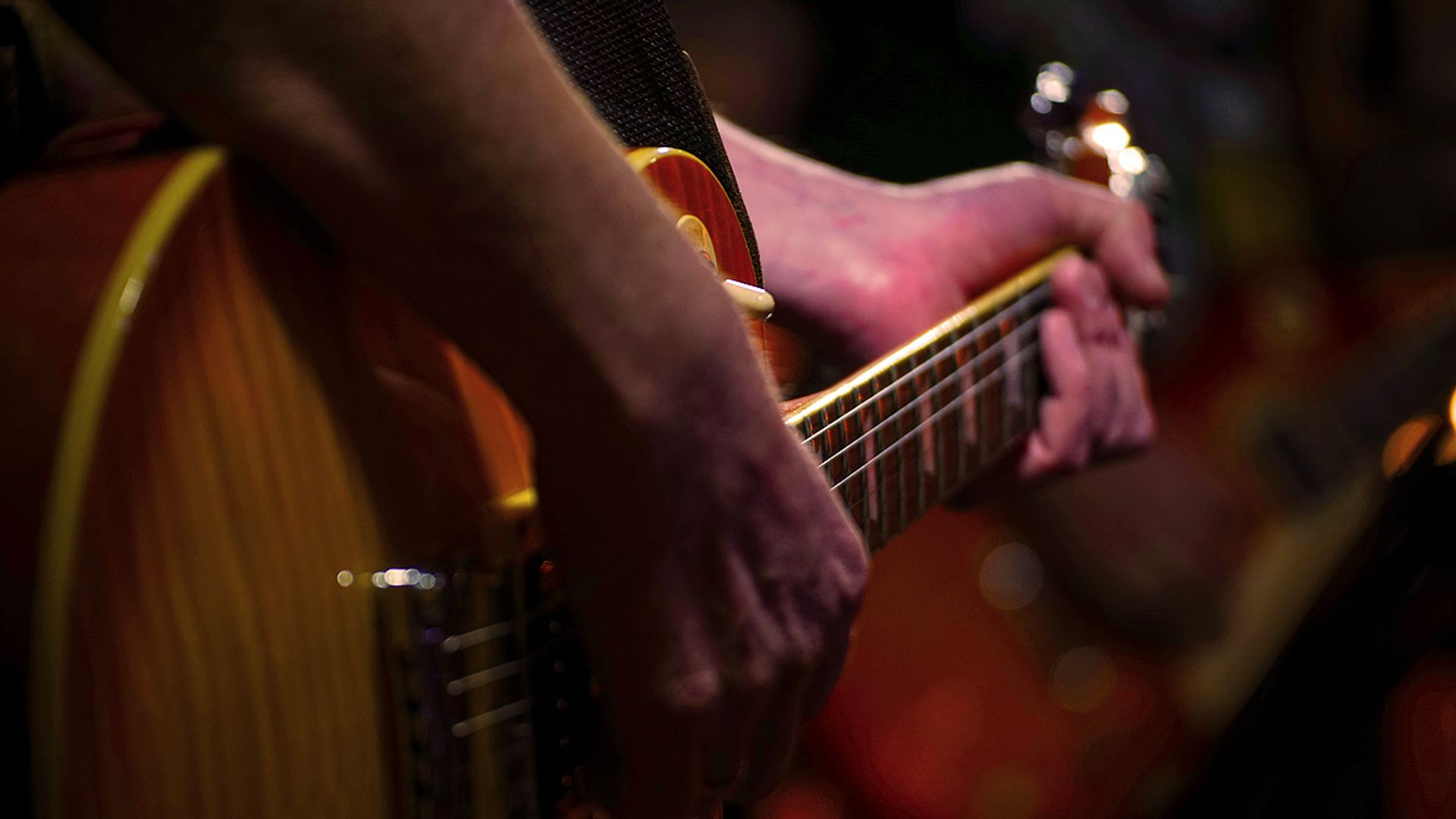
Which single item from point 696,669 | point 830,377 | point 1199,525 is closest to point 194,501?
point 696,669

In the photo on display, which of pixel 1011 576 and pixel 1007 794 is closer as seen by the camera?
pixel 1007 794

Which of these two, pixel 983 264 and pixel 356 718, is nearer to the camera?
pixel 356 718

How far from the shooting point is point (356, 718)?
1.17 ft

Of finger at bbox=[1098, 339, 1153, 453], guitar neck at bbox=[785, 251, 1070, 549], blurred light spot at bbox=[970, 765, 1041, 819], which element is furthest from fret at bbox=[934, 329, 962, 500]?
blurred light spot at bbox=[970, 765, 1041, 819]

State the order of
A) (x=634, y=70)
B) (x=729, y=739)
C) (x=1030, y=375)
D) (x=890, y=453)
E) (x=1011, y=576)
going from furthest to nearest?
1. (x=1011, y=576)
2. (x=1030, y=375)
3. (x=890, y=453)
4. (x=634, y=70)
5. (x=729, y=739)

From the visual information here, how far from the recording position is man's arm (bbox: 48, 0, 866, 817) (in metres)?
0.31

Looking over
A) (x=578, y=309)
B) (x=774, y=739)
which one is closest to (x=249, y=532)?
(x=578, y=309)

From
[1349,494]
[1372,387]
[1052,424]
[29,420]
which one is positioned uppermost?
[29,420]

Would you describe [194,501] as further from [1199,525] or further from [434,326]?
[1199,525]

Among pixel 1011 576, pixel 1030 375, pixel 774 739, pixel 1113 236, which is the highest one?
pixel 1113 236

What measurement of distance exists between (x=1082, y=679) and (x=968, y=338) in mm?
1371

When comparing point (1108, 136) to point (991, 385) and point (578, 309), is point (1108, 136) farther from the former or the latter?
point (578, 309)

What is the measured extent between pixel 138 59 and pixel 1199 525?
2.25m

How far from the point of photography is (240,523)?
33cm
